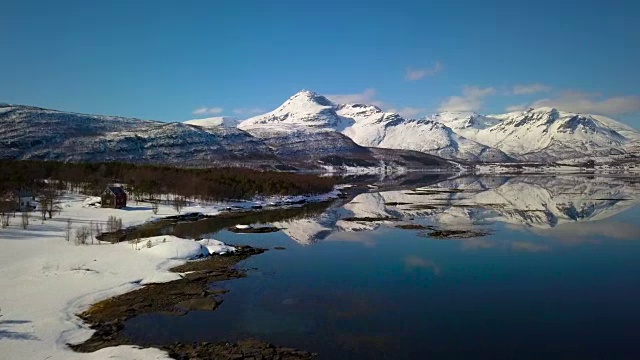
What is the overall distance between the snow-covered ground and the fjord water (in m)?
2.49

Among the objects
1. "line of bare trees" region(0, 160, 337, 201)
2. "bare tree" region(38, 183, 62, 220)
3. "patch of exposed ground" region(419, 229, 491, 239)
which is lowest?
"patch of exposed ground" region(419, 229, 491, 239)

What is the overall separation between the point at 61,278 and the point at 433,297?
1746cm

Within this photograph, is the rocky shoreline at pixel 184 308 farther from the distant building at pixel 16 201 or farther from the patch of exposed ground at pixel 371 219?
the distant building at pixel 16 201

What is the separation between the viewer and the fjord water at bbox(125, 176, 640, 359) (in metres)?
15.4

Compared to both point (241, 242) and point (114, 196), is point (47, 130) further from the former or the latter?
point (241, 242)

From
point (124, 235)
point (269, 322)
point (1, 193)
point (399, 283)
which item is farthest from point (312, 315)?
point (1, 193)

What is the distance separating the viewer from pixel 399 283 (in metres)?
22.8

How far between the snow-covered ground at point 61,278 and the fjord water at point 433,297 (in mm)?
2490

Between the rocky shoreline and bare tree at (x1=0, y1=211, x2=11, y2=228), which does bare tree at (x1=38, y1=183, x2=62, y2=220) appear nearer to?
bare tree at (x1=0, y1=211, x2=11, y2=228)

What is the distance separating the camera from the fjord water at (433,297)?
15.4 m

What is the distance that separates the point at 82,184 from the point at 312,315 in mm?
67175

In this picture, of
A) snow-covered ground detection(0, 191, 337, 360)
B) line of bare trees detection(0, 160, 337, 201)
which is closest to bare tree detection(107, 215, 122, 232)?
snow-covered ground detection(0, 191, 337, 360)

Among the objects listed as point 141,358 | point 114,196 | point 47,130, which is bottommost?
point 141,358

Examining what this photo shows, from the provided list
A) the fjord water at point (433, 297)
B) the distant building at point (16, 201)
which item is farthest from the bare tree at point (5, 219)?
the fjord water at point (433, 297)
